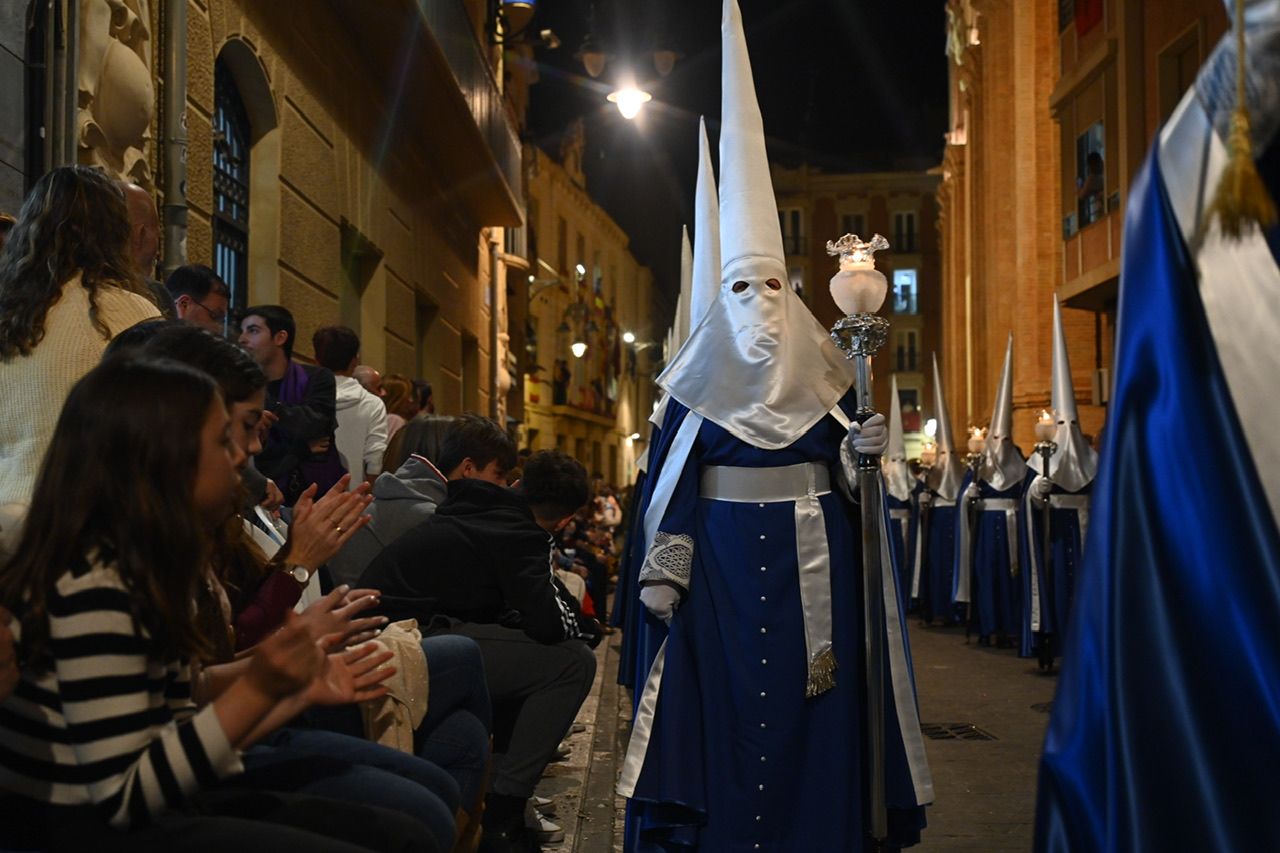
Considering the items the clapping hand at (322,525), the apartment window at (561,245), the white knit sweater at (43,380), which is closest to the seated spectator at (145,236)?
the white knit sweater at (43,380)

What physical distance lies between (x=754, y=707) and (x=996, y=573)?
→ 31.7ft

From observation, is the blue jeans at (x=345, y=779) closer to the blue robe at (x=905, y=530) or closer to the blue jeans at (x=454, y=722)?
the blue jeans at (x=454, y=722)

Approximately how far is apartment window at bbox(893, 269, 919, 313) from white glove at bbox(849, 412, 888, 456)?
57.4 metres

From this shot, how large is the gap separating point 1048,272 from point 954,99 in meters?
18.6

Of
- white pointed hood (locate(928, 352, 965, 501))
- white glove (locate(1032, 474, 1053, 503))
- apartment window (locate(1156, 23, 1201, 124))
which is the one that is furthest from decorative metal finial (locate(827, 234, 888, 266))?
apartment window (locate(1156, 23, 1201, 124))

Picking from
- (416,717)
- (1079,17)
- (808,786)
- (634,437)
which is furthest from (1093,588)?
(634,437)

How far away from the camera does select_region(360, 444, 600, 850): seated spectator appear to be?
17.2ft

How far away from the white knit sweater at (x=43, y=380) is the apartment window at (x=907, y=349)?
58.1 metres

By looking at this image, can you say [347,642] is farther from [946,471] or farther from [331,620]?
[946,471]

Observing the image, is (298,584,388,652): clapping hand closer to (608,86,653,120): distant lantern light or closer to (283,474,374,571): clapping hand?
(283,474,374,571): clapping hand

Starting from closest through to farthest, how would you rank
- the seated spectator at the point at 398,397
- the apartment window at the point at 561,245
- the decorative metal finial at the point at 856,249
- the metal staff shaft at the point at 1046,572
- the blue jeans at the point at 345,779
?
the blue jeans at the point at 345,779
the decorative metal finial at the point at 856,249
the seated spectator at the point at 398,397
the metal staff shaft at the point at 1046,572
the apartment window at the point at 561,245

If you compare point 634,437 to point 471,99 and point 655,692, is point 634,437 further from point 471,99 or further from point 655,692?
point 655,692

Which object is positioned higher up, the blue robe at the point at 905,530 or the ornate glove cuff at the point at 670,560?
the blue robe at the point at 905,530

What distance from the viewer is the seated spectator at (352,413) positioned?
23.4 feet
